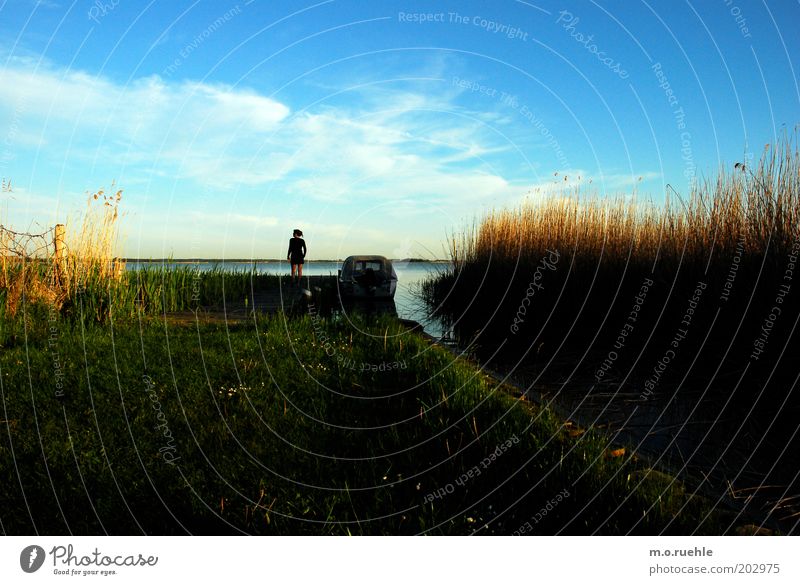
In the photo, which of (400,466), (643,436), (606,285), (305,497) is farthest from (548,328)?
(305,497)

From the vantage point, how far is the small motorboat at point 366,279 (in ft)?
42.0

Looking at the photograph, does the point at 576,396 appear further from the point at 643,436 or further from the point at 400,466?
the point at 400,466
